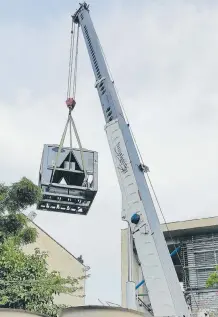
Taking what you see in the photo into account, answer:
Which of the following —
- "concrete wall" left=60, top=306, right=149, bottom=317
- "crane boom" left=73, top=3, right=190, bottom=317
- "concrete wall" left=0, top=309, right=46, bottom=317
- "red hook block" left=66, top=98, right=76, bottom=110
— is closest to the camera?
"concrete wall" left=60, top=306, right=149, bottom=317

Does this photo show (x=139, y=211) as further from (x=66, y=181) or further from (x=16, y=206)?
(x=16, y=206)

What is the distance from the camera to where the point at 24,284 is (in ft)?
46.2

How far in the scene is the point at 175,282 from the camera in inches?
441

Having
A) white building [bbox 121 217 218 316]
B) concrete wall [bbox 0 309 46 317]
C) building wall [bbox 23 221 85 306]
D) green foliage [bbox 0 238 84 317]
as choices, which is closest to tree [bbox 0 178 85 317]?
green foliage [bbox 0 238 84 317]

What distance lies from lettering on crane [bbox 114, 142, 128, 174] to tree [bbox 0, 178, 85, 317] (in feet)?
9.33

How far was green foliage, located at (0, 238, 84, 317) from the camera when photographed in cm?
1391

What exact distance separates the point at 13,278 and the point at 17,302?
2.17 feet

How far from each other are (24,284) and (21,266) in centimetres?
53

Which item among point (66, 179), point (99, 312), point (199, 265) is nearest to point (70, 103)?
point (66, 179)

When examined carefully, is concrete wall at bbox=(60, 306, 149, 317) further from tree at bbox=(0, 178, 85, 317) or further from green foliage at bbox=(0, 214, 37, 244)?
green foliage at bbox=(0, 214, 37, 244)

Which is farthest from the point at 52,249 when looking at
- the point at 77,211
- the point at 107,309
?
the point at 107,309

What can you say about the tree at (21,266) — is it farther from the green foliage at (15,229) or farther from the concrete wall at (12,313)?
the concrete wall at (12,313)

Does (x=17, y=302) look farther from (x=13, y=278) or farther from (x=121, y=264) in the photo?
(x=121, y=264)

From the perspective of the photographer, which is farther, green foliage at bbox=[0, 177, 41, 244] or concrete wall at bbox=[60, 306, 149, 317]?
green foliage at bbox=[0, 177, 41, 244]
